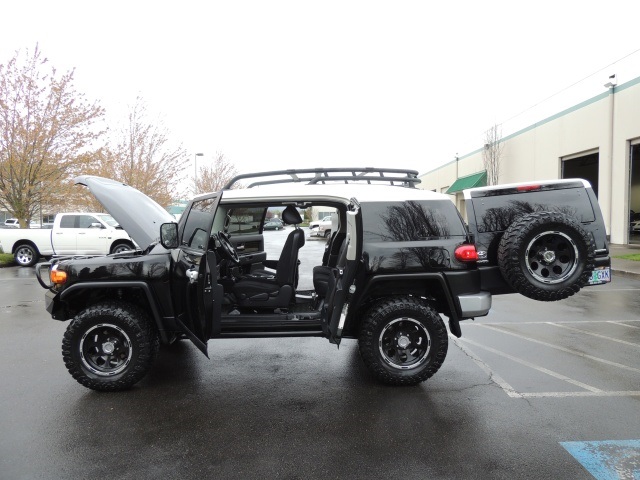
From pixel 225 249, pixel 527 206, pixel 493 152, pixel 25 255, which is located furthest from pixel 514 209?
pixel 493 152

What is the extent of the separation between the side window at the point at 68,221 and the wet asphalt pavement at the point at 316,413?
34.7 feet

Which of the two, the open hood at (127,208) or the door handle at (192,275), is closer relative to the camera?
the door handle at (192,275)

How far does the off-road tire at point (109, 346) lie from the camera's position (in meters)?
4.02

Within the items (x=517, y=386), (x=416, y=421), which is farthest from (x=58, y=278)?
(x=517, y=386)

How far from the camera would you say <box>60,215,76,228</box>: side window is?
599 inches

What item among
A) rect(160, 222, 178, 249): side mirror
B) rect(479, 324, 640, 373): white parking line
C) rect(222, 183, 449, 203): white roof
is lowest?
rect(479, 324, 640, 373): white parking line

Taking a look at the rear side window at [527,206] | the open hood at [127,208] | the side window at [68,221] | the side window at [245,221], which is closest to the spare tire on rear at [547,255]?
the rear side window at [527,206]

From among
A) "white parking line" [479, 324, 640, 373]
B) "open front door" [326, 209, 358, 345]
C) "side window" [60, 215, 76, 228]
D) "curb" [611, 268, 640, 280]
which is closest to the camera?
"open front door" [326, 209, 358, 345]

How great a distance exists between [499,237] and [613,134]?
1710 centimetres

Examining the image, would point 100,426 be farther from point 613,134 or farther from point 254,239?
point 613,134

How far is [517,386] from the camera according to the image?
4.23m

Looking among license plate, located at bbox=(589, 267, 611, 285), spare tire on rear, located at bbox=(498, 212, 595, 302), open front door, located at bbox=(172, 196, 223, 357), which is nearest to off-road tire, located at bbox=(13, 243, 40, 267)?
open front door, located at bbox=(172, 196, 223, 357)

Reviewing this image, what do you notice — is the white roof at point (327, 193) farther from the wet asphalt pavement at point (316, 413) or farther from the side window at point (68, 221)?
the side window at point (68, 221)

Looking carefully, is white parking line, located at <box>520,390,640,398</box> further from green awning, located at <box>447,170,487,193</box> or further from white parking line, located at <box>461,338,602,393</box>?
green awning, located at <box>447,170,487,193</box>
